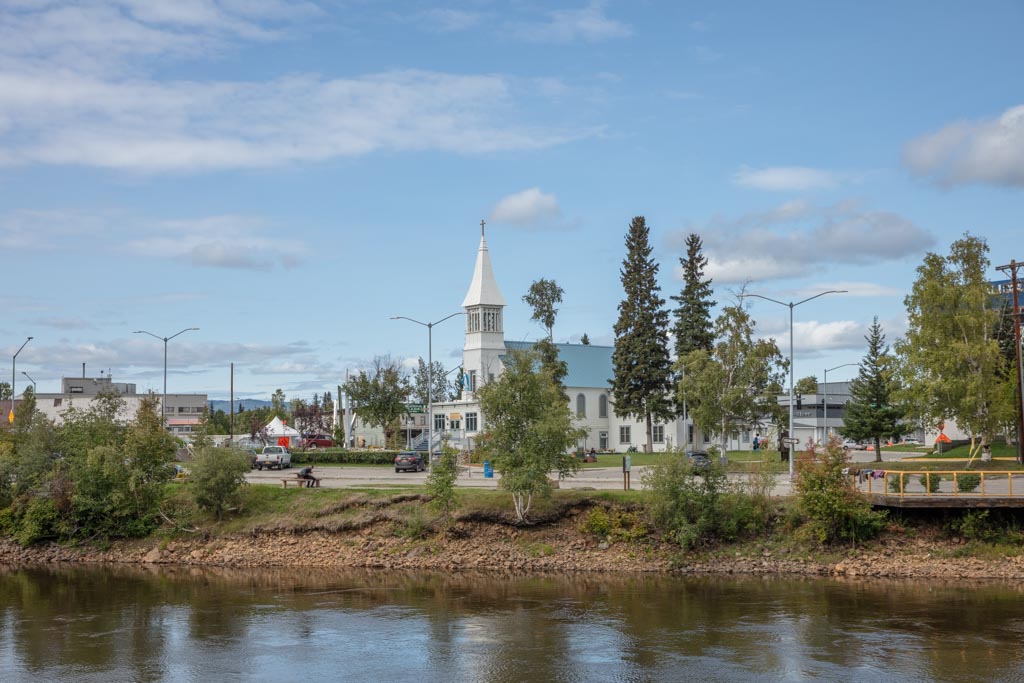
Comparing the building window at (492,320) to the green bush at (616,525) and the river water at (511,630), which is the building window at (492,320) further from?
the river water at (511,630)

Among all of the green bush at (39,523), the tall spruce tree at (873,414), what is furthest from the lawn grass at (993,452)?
the green bush at (39,523)

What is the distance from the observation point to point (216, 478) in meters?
45.8

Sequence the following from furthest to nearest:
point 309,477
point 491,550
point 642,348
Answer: point 642,348 < point 309,477 < point 491,550

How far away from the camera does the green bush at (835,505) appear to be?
37406 millimetres

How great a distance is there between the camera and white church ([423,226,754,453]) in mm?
97750

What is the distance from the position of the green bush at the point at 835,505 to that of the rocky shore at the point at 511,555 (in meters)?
0.72

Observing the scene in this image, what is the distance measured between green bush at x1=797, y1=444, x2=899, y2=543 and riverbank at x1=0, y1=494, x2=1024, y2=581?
0.65m

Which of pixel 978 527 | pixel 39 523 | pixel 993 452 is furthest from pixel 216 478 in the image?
pixel 993 452

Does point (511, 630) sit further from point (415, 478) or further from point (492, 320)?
point (492, 320)

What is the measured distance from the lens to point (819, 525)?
38.0 meters

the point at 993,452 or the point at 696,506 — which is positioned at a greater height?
the point at 993,452

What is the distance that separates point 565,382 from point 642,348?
17.2m

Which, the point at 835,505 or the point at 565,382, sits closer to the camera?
the point at 835,505

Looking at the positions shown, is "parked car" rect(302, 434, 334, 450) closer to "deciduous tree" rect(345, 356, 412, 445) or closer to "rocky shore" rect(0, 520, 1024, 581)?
"deciduous tree" rect(345, 356, 412, 445)
